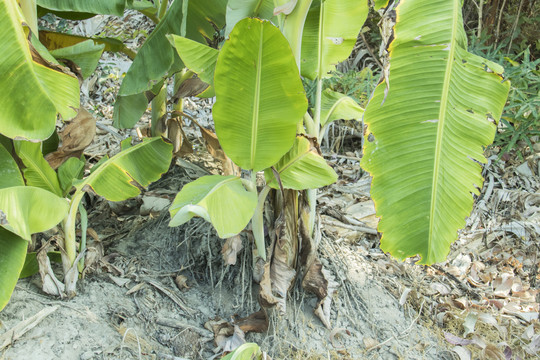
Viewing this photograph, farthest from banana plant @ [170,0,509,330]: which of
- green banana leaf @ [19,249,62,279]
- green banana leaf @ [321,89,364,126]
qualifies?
green banana leaf @ [19,249,62,279]

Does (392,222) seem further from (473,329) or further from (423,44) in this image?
(473,329)

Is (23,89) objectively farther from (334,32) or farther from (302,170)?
(334,32)

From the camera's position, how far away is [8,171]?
1.58 metres

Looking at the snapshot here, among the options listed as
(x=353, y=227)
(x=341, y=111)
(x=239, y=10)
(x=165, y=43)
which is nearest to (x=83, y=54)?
(x=165, y=43)

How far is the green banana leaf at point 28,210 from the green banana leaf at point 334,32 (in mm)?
1101

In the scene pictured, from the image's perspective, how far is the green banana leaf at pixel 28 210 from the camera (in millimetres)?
1263

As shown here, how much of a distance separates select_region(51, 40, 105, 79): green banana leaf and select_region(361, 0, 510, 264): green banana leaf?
1095 millimetres

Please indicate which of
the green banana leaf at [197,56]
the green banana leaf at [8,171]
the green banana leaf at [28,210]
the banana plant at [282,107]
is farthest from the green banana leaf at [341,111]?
the green banana leaf at [8,171]

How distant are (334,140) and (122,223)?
170 centimetres

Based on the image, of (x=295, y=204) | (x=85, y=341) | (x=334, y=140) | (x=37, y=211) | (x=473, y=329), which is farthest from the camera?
(x=334, y=140)

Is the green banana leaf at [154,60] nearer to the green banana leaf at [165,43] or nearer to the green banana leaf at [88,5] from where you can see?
the green banana leaf at [165,43]

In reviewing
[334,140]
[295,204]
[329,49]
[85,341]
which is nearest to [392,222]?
[295,204]

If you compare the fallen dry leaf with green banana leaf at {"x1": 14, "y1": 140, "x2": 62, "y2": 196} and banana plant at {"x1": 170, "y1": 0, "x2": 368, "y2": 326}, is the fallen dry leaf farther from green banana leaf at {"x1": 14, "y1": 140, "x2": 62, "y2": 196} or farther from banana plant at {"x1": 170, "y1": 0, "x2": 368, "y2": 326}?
banana plant at {"x1": 170, "y1": 0, "x2": 368, "y2": 326}

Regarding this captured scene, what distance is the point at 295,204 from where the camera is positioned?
69.2 inches
